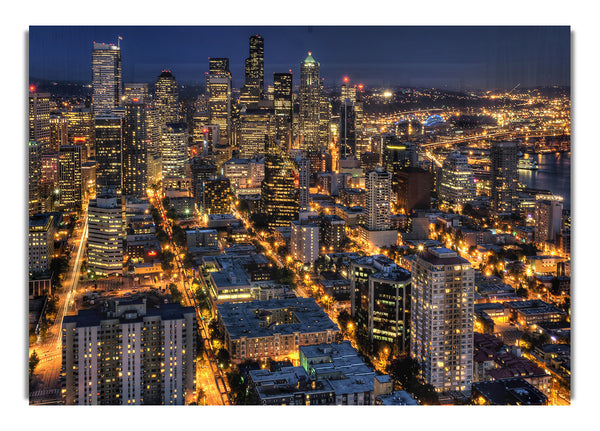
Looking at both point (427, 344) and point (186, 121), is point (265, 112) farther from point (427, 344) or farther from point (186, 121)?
point (427, 344)

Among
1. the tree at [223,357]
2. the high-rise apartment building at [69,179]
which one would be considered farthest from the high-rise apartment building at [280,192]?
the tree at [223,357]

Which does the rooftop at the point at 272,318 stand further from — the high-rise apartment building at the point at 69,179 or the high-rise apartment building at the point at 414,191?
the high-rise apartment building at the point at 414,191

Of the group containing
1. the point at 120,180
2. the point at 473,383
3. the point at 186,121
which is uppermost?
the point at 186,121

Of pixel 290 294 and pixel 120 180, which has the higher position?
pixel 120 180

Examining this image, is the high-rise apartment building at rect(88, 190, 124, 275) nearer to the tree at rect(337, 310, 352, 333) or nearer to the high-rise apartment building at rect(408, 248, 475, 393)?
the tree at rect(337, 310, 352, 333)

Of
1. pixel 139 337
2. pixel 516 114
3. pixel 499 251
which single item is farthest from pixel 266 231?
pixel 139 337
